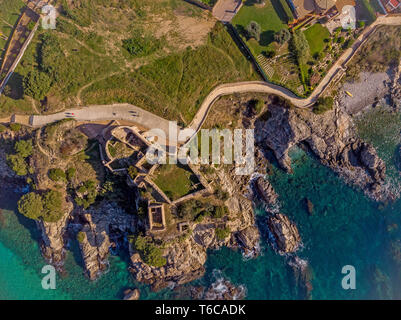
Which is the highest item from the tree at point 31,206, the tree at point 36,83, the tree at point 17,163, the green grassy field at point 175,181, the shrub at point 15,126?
the tree at point 36,83

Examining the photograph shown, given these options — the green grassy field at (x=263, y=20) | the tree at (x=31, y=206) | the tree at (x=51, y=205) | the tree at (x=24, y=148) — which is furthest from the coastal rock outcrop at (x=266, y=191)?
the tree at (x=24, y=148)

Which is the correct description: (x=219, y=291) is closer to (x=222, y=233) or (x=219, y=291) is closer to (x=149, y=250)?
(x=222, y=233)

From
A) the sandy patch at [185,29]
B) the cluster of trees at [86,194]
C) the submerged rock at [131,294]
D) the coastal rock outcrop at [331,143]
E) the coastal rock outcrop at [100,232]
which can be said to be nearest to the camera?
the sandy patch at [185,29]

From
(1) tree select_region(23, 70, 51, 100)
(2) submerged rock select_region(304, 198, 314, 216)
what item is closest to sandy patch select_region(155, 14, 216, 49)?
(1) tree select_region(23, 70, 51, 100)

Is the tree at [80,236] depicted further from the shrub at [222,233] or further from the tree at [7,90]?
the tree at [7,90]

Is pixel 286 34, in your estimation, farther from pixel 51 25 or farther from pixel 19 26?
pixel 19 26

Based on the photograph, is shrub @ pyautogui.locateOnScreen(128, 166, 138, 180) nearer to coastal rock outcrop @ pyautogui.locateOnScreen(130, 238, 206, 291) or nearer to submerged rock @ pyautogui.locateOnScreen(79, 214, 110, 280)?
submerged rock @ pyautogui.locateOnScreen(79, 214, 110, 280)

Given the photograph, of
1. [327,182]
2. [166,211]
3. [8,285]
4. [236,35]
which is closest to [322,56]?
[236,35]
